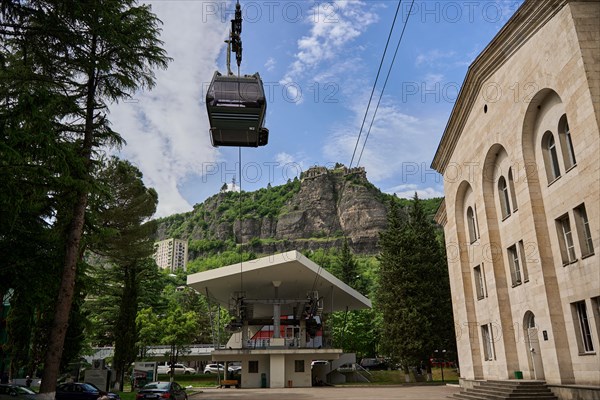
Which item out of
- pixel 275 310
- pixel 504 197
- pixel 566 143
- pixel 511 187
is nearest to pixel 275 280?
pixel 275 310

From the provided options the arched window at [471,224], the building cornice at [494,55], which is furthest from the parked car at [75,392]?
the building cornice at [494,55]

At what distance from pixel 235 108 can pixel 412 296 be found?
3367 centimetres

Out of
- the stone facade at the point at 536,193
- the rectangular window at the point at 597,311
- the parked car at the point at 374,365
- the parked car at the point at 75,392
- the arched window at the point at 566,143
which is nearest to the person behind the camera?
the rectangular window at the point at 597,311

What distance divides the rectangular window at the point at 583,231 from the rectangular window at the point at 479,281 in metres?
8.67

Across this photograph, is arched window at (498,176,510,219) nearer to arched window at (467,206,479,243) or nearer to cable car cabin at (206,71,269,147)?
arched window at (467,206,479,243)

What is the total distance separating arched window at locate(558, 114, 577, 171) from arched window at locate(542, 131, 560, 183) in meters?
0.58

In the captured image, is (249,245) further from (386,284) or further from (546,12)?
(546,12)

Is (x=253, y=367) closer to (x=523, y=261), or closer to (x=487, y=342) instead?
(x=487, y=342)

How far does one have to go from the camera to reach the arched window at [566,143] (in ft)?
51.3

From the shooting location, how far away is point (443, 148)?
28.5m

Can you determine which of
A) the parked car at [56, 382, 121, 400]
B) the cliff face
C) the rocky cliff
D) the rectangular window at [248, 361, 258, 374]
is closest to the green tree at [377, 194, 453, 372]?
the rectangular window at [248, 361, 258, 374]

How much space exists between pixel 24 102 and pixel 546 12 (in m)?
15.7

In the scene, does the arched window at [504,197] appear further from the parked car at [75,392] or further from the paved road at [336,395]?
the parked car at [75,392]

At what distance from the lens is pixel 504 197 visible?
21188 mm
